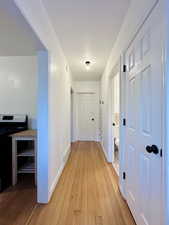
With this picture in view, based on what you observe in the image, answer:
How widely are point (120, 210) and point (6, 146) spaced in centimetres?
189

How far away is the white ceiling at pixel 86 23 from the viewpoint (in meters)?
1.91

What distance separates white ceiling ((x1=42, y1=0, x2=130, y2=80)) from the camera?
6.27ft

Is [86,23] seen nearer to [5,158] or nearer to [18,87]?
[18,87]

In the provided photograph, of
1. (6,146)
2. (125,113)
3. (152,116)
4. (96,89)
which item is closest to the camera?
(152,116)

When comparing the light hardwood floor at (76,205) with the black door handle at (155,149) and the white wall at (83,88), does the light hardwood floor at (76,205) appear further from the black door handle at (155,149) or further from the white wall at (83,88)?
the white wall at (83,88)

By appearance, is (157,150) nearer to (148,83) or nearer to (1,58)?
(148,83)

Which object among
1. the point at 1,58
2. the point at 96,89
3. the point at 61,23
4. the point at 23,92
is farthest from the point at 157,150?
the point at 96,89

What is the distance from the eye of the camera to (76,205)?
6.88 ft

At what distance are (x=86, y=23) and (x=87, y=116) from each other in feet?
15.2

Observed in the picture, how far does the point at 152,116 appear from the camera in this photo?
1321 millimetres

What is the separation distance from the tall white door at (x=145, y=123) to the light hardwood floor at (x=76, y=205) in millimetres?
252

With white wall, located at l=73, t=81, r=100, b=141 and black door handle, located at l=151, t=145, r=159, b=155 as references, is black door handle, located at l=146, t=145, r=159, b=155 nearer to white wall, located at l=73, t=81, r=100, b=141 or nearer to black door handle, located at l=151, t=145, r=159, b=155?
black door handle, located at l=151, t=145, r=159, b=155

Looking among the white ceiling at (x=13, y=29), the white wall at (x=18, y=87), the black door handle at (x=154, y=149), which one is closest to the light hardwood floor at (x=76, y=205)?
the black door handle at (x=154, y=149)

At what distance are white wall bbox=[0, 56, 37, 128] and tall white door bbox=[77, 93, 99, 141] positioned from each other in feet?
11.6
